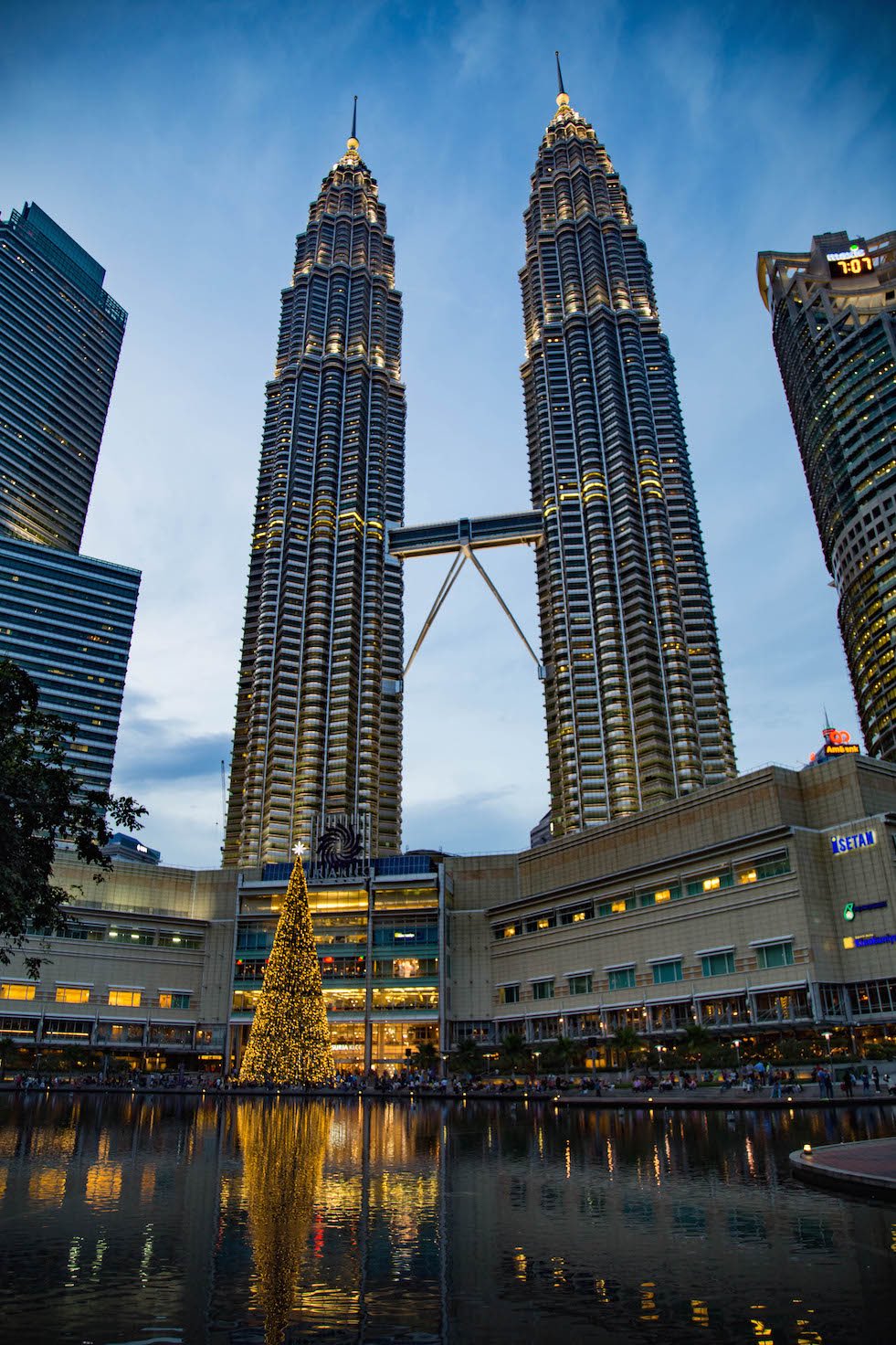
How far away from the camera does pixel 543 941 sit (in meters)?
113

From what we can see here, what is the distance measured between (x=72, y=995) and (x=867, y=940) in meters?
98.4

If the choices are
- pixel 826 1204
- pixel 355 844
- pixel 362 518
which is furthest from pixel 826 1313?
pixel 362 518

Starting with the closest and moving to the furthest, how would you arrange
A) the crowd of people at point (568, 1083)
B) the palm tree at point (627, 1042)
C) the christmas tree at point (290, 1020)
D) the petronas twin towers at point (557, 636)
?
1. the crowd of people at point (568, 1083)
2. the christmas tree at point (290, 1020)
3. the palm tree at point (627, 1042)
4. the petronas twin towers at point (557, 636)

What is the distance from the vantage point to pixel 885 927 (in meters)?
75.4

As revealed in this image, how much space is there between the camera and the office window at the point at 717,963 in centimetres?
8581

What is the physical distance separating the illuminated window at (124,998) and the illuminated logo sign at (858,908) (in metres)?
93.4

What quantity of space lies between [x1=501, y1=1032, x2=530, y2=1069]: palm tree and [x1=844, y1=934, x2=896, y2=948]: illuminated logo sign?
3181 cm

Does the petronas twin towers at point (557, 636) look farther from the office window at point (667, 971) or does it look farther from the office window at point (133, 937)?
the office window at point (667, 971)

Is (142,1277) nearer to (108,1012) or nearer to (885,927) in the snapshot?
(885,927)

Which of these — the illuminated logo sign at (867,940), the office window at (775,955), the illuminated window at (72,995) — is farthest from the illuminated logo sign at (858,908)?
the illuminated window at (72,995)

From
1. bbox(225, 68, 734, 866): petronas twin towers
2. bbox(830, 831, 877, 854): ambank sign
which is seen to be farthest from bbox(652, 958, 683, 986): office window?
bbox(225, 68, 734, 866): petronas twin towers

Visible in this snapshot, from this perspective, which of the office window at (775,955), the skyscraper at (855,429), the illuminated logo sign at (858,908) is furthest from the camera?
the skyscraper at (855,429)

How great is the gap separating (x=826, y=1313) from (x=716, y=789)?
87.3 m

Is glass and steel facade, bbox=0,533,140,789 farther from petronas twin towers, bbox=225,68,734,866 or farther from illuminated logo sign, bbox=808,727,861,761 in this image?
illuminated logo sign, bbox=808,727,861,761
